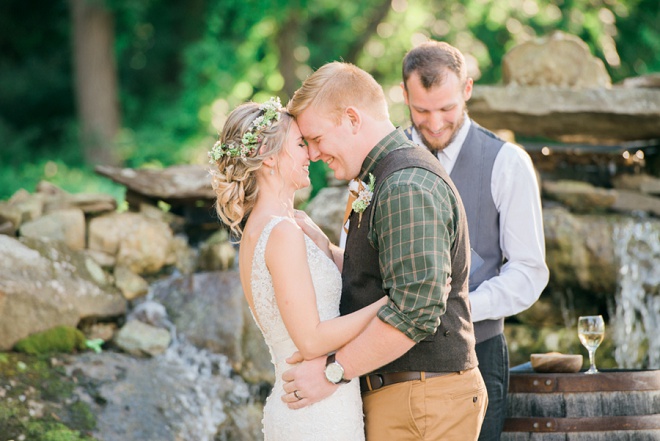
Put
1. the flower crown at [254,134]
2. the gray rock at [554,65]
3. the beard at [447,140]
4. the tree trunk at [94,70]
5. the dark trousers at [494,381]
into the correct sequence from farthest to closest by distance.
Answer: the tree trunk at [94,70]
the gray rock at [554,65]
the beard at [447,140]
the dark trousers at [494,381]
the flower crown at [254,134]

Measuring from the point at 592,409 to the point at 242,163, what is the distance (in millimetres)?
1828

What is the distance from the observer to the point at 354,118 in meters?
2.80

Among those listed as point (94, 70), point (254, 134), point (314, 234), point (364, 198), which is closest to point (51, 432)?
point (314, 234)

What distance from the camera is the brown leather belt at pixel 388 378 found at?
107 inches

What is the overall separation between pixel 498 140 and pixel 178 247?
388 centimetres

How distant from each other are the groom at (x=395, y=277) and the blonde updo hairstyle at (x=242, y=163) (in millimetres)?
100

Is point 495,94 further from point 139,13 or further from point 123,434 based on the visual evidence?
point 139,13

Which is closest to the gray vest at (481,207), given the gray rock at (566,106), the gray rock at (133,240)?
the gray rock at (566,106)

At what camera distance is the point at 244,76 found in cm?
1394

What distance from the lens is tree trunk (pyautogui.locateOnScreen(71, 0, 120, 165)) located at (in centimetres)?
1373

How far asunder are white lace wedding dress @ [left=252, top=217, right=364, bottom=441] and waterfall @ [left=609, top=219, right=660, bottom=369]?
380 centimetres

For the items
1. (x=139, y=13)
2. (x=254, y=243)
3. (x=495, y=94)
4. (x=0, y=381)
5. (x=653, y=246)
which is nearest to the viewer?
(x=254, y=243)

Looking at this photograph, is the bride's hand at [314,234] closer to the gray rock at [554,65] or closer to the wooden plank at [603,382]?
the wooden plank at [603,382]

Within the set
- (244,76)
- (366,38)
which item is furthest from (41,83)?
(366,38)
